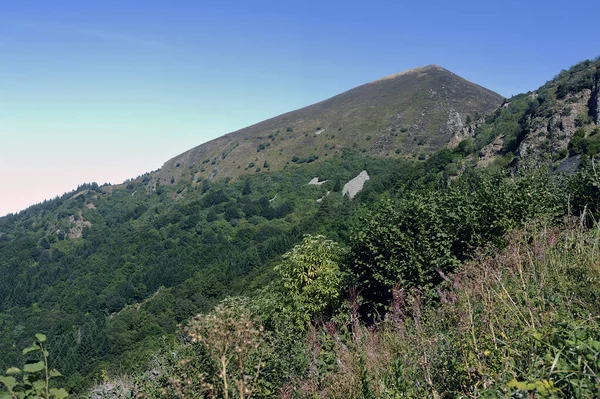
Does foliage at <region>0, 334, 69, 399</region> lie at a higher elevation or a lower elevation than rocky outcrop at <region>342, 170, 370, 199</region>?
higher

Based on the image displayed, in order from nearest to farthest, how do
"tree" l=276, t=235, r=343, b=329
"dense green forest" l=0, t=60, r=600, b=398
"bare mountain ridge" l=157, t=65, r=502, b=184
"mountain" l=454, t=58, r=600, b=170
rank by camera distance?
"dense green forest" l=0, t=60, r=600, b=398 < "tree" l=276, t=235, r=343, b=329 < "mountain" l=454, t=58, r=600, b=170 < "bare mountain ridge" l=157, t=65, r=502, b=184

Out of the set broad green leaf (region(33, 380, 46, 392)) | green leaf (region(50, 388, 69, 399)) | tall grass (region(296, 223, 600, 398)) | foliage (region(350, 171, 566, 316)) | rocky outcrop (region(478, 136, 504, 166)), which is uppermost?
broad green leaf (region(33, 380, 46, 392))

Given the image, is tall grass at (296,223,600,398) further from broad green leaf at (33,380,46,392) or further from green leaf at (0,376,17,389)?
green leaf at (0,376,17,389)

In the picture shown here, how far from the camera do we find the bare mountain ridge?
99.6 m

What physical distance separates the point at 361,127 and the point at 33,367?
4345 inches

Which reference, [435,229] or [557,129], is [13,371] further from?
[557,129]

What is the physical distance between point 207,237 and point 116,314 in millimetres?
23530

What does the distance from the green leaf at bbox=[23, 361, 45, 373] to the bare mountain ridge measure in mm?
92150

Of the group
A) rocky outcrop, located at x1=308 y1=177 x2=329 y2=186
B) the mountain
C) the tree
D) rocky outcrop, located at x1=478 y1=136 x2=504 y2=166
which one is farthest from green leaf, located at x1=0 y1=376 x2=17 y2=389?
rocky outcrop, located at x1=308 y1=177 x2=329 y2=186

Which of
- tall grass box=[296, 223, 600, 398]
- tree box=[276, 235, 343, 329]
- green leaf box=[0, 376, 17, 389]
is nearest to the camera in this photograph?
green leaf box=[0, 376, 17, 389]

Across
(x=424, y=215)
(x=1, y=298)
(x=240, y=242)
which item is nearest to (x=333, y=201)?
(x=240, y=242)

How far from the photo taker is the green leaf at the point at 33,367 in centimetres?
222

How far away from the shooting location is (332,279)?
45.9 ft

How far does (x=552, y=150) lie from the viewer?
3688 cm
